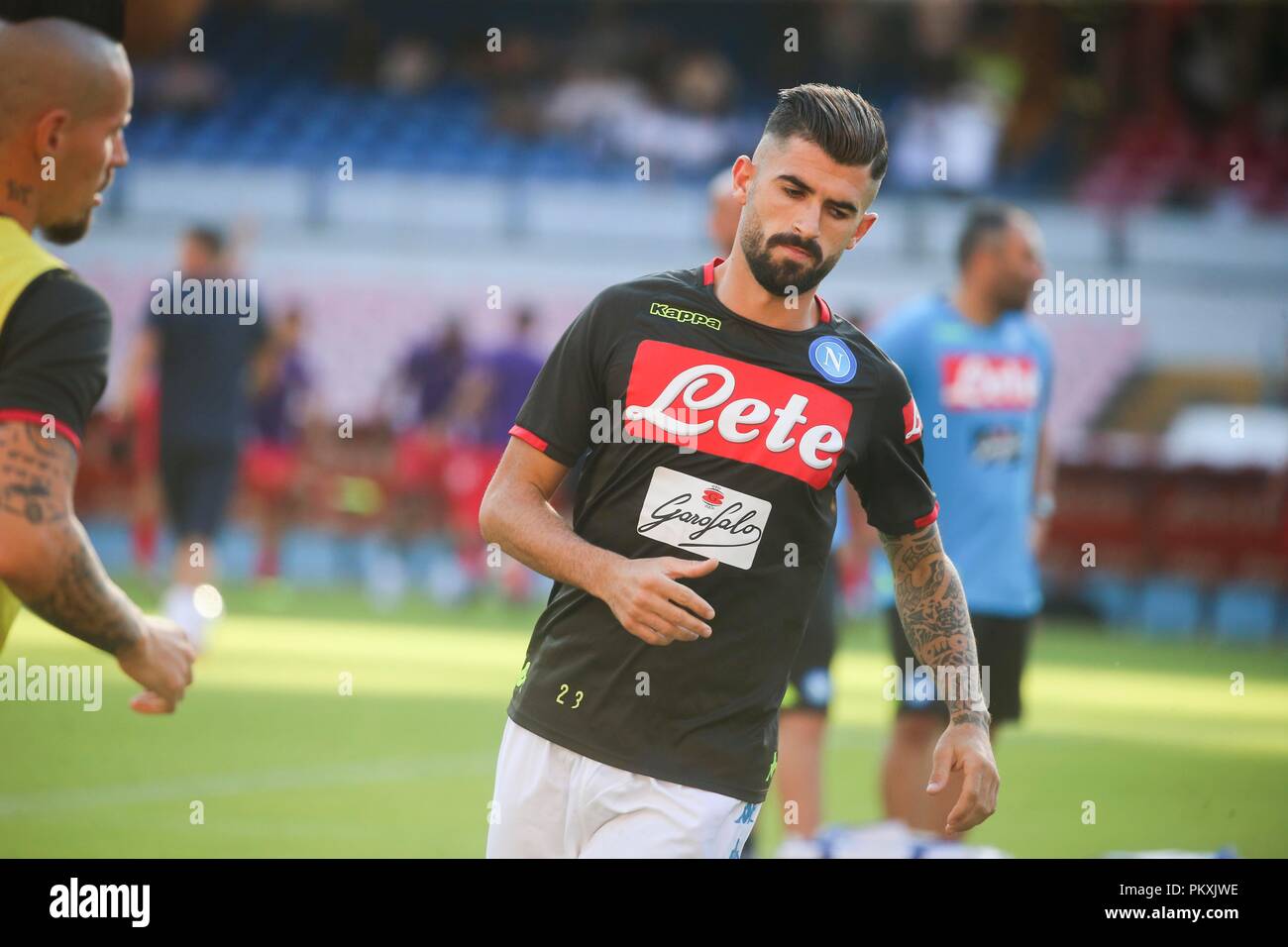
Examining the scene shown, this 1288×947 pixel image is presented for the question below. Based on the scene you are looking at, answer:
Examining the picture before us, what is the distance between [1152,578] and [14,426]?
17835mm

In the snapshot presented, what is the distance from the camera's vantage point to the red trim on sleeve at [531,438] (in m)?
4.01

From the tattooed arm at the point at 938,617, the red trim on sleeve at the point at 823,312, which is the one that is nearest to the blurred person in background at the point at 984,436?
the tattooed arm at the point at 938,617

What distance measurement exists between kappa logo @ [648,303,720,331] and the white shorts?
3.43ft

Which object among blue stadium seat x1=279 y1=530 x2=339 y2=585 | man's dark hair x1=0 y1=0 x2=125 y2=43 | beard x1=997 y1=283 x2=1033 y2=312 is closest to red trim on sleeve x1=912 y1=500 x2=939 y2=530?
man's dark hair x1=0 y1=0 x2=125 y2=43

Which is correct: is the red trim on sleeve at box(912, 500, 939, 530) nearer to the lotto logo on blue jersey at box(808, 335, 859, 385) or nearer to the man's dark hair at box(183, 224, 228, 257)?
the lotto logo on blue jersey at box(808, 335, 859, 385)

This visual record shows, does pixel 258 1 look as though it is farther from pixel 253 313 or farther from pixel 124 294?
pixel 253 313

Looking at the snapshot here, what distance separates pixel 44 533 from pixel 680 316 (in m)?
1.56

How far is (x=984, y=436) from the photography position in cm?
729

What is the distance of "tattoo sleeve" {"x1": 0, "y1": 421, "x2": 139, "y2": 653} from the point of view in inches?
Answer: 126

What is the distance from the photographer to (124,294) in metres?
27.3

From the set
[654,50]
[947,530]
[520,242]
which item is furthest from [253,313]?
[654,50]

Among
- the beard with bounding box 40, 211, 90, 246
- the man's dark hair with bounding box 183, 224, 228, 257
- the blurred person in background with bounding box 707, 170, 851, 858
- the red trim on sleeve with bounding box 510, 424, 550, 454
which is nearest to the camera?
the beard with bounding box 40, 211, 90, 246
